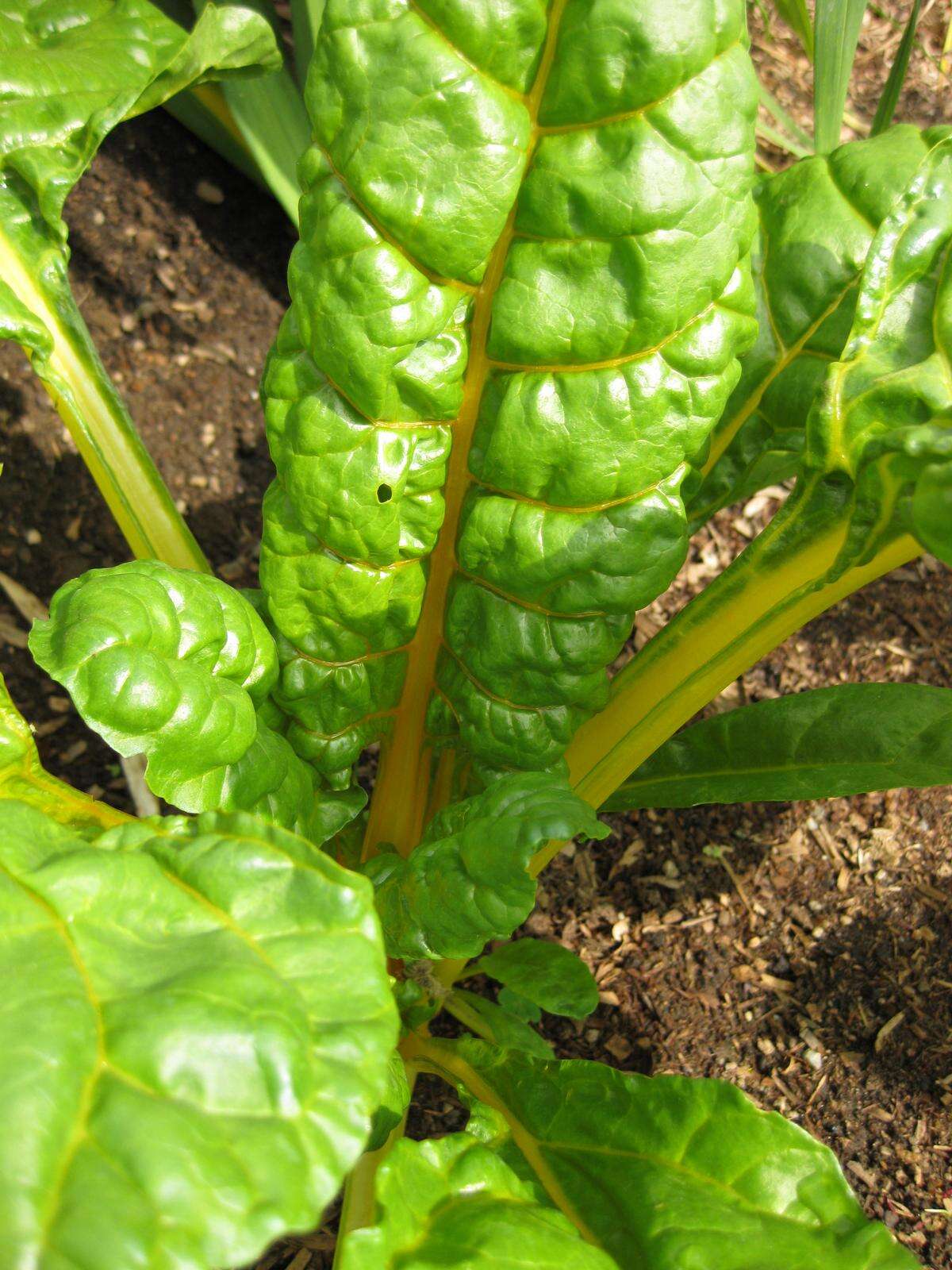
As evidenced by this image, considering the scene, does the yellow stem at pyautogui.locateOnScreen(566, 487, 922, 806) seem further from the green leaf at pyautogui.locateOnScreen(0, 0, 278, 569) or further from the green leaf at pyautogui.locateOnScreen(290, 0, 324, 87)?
the green leaf at pyautogui.locateOnScreen(290, 0, 324, 87)

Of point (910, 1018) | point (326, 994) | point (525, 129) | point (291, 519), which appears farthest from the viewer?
point (910, 1018)

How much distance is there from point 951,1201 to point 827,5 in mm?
1526

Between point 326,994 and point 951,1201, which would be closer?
point 326,994

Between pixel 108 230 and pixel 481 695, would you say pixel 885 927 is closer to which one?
pixel 481 695

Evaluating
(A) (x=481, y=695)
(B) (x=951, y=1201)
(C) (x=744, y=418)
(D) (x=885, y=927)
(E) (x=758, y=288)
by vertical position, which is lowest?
(B) (x=951, y=1201)

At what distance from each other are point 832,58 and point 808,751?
915mm

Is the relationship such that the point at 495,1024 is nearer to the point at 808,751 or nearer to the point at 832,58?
the point at 808,751

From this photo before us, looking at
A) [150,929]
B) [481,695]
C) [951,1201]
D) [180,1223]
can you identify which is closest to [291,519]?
[481,695]

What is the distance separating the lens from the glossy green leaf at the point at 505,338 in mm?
999

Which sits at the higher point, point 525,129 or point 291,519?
point 525,129

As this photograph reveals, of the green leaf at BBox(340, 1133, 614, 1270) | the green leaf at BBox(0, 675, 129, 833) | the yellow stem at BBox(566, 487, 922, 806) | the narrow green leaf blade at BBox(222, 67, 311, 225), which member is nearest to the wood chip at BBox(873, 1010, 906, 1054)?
the yellow stem at BBox(566, 487, 922, 806)

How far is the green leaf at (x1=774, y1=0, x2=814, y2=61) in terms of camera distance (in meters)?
1.61

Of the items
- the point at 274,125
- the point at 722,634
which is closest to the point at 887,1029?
the point at 722,634

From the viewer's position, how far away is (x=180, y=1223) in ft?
2.06
